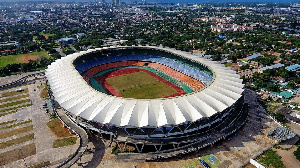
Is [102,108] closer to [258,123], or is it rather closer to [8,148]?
[8,148]

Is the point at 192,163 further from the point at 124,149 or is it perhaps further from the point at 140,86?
the point at 140,86

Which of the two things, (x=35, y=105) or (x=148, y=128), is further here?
(x=35, y=105)

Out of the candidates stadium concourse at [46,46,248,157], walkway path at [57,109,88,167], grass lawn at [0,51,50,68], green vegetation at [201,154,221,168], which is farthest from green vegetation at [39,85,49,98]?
green vegetation at [201,154,221,168]

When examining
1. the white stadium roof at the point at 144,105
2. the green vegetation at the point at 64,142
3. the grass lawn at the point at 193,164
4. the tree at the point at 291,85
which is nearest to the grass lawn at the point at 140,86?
the white stadium roof at the point at 144,105

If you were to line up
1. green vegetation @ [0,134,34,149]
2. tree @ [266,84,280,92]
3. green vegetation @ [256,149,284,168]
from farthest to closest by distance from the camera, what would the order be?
1. tree @ [266,84,280,92]
2. green vegetation @ [0,134,34,149]
3. green vegetation @ [256,149,284,168]

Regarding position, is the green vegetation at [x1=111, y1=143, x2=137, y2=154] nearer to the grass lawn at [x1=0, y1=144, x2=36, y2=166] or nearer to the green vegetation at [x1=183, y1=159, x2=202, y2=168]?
the green vegetation at [x1=183, y1=159, x2=202, y2=168]

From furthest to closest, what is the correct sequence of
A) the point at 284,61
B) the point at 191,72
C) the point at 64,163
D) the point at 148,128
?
the point at 284,61 → the point at 191,72 → the point at 148,128 → the point at 64,163

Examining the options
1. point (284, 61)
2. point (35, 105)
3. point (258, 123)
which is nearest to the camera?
point (258, 123)

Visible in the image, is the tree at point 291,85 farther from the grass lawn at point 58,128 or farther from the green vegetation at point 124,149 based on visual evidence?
the grass lawn at point 58,128

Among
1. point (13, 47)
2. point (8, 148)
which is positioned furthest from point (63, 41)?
point (8, 148)
